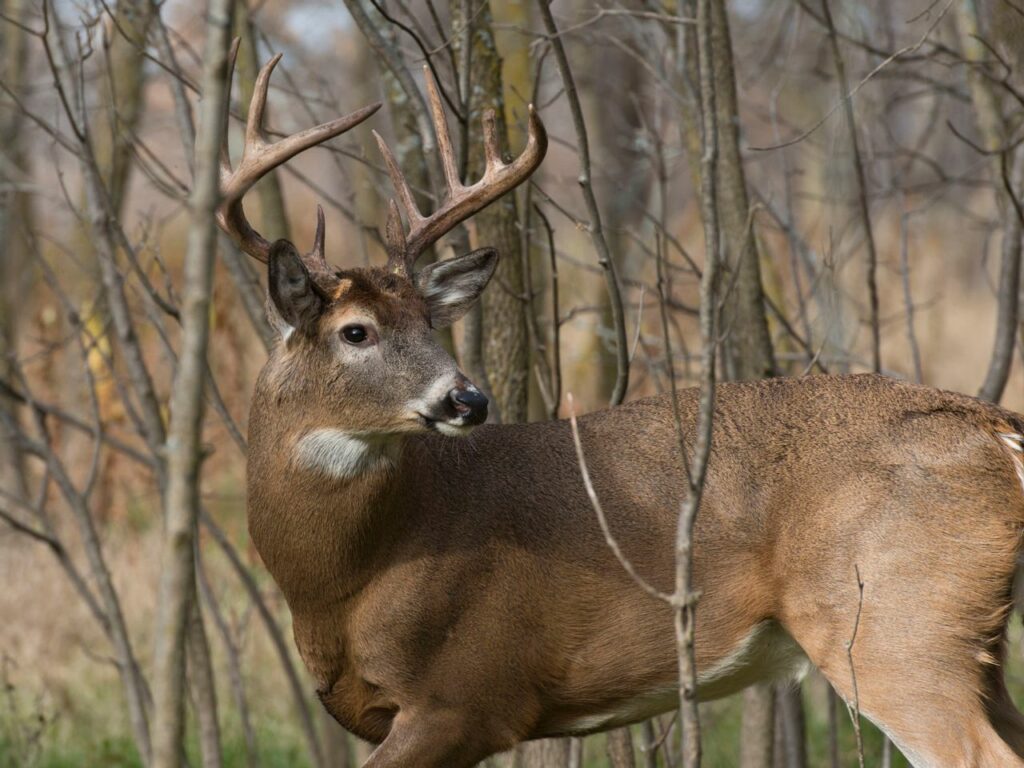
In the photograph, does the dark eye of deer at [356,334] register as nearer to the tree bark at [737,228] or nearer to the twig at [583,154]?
the twig at [583,154]

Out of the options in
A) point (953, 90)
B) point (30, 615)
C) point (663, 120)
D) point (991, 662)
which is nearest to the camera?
point (991, 662)

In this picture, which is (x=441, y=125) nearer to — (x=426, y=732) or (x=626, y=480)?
(x=626, y=480)

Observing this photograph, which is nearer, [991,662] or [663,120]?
[991,662]

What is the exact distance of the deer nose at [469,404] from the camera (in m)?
4.50

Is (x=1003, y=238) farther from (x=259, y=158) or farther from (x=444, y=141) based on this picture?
(x=259, y=158)

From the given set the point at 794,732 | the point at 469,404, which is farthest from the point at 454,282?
the point at 794,732

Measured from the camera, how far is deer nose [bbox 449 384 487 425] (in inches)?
177

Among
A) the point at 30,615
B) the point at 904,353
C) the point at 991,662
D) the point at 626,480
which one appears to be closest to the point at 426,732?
the point at 626,480

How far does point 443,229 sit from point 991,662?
2367mm

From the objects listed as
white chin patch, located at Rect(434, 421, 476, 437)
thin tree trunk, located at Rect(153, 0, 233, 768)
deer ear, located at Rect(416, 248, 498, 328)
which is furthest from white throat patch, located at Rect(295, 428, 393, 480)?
thin tree trunk, located at Rect(153, 0, 233, 768)

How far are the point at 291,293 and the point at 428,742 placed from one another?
61.1 inches

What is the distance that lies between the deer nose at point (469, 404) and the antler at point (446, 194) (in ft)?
2.19

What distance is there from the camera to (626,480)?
498 cm

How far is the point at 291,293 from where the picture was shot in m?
4.76
